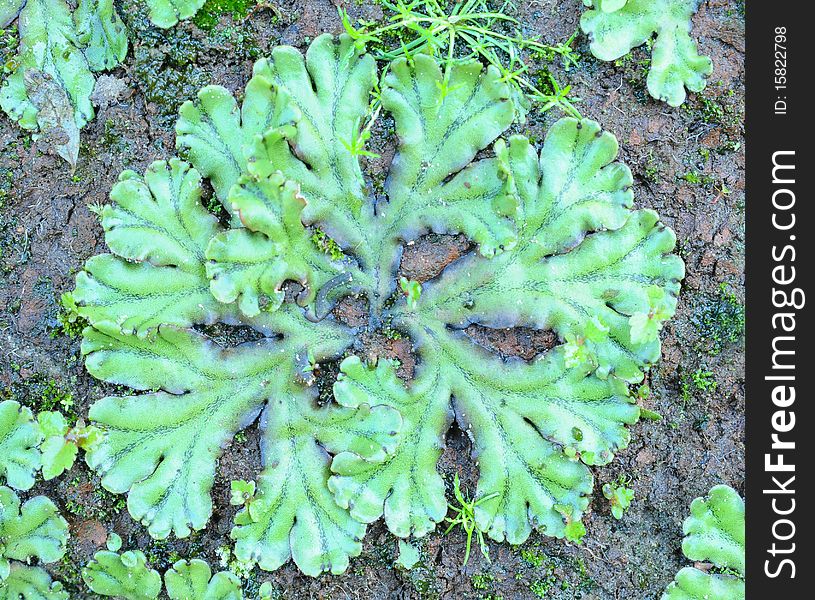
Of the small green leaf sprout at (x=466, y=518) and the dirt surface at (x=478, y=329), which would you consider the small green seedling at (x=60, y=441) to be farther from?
the small green leaf sprout at (x=466, y=518)

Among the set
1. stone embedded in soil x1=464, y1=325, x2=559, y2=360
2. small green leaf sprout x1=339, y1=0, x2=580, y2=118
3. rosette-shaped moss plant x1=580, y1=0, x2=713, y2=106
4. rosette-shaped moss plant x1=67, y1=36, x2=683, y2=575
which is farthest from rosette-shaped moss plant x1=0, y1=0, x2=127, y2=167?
rosette-shaped moss plant x1=580, y1=0, x2=713, y2=106

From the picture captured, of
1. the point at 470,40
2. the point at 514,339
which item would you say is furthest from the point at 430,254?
the point at 470,40

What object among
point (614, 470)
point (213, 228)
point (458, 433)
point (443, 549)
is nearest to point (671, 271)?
point (614, 470)

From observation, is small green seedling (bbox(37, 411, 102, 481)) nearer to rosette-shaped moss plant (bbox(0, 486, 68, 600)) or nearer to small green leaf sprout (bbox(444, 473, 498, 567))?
rosette-shaped moss plant (bbox(0, 486, 68, 600))

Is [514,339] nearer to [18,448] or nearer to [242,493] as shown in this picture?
[242,493]
